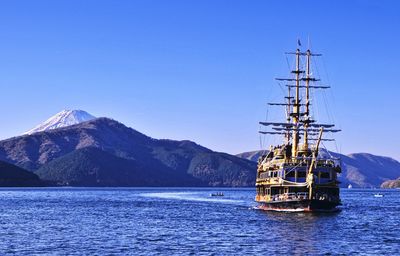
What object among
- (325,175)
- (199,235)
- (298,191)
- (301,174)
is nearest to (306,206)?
(298,191)

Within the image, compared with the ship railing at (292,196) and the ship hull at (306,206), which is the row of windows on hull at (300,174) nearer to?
the ship railing at (292,196)

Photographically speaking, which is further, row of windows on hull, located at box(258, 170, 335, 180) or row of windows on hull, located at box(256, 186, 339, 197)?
row of windows on hull, located at box(258, 170, 335, 180)

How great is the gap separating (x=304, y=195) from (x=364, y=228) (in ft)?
77.0

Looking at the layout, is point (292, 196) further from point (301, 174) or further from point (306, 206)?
point (301, 174)

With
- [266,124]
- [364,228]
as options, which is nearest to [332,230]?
[364,228]

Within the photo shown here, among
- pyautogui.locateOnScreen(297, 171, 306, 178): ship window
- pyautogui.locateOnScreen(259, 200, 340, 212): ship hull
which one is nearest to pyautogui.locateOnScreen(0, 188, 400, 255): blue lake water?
pyautogui.locateOnScreen(259, 200, 340, 212): ship hull

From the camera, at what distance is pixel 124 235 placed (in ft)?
279

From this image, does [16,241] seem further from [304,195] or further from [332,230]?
[304,195]

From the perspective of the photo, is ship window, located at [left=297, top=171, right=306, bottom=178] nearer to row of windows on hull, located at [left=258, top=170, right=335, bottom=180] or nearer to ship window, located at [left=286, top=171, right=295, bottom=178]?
row of windows on hull, located at [left=258, top=170, right=335, bottom=180]

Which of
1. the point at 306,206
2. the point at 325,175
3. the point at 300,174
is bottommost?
the point at 306,206

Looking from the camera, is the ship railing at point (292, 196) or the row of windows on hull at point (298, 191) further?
the row of windows on hull at point (298, 191)

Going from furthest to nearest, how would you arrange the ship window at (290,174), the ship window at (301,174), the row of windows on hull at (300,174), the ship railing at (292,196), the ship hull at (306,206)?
the ship window at (290,174)
the ship window at (301,174)
the row of windows on hull at (300,174)
the ship railing at (292,196)
the ship hull at (306,206)

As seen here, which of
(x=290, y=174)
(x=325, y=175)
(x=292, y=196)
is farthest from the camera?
(x=290, y=174)

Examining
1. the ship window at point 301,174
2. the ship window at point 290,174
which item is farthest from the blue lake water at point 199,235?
the ship window at point 290,174
